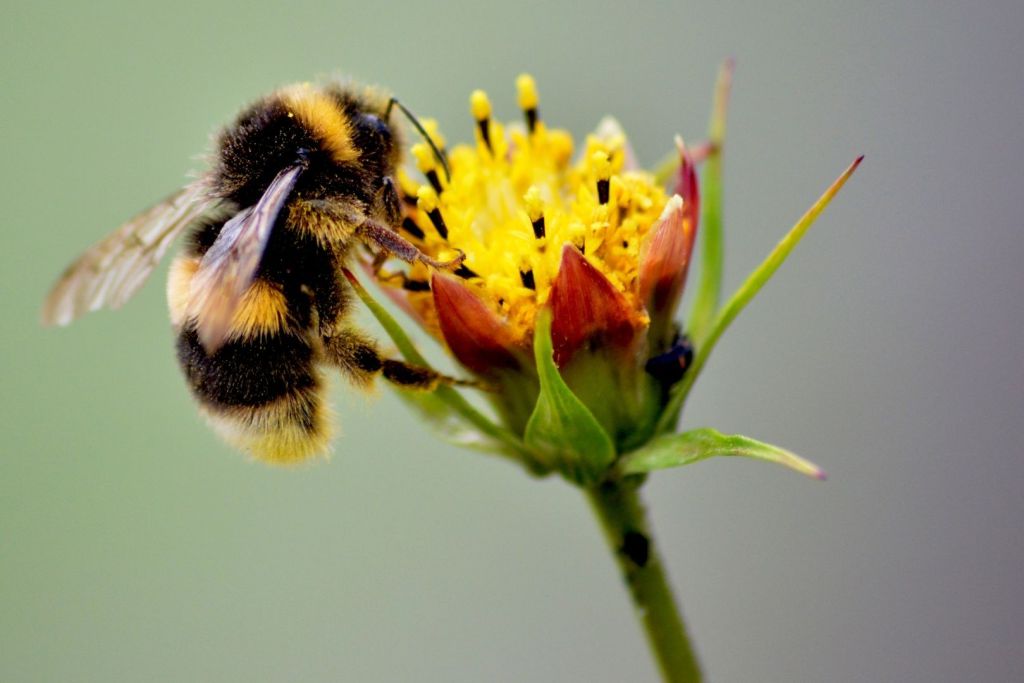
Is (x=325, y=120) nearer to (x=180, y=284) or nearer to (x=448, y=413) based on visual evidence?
(x=180, y=284)

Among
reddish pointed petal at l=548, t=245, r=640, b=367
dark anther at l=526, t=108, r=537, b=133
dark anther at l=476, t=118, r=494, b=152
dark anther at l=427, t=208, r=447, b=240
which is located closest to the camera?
reddish pointed petal at l=548, t=245, r=640, b=367

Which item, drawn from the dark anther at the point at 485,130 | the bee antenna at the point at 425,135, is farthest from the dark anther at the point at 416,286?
the dark anther at the point at 485,130

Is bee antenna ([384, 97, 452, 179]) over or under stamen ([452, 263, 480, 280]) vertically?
over

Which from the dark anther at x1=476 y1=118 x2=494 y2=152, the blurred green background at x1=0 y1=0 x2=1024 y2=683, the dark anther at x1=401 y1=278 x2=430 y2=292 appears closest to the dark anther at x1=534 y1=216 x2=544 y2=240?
the dark anther at x1=401 y1=278 x2=430 y2=292

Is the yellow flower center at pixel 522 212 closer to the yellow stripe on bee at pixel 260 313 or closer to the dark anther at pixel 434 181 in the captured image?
the dark anther at pixel 434 181

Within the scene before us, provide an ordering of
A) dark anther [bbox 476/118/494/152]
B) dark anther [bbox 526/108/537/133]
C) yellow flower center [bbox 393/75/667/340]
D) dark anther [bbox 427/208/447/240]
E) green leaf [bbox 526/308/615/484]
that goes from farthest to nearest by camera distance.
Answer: dark anther [bbox 526/108/537/133]
dark anther [bbox 476/118/494/152]
dark anther [bbox 427/208/447/240]
yellow flower center [bbox 393/75/667/340]
green leaf [bbox 526/308/615/484]

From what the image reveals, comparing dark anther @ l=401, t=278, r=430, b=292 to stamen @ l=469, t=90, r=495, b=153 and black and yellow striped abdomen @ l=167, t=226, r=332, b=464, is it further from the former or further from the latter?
stamen @ l=469, t=90, r=495, b=153

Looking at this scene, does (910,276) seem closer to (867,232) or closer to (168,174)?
(867,232)
